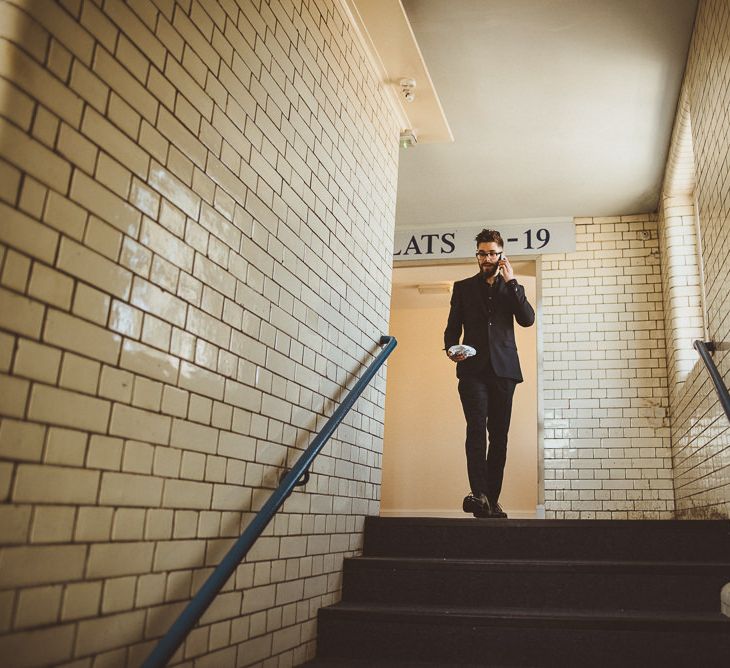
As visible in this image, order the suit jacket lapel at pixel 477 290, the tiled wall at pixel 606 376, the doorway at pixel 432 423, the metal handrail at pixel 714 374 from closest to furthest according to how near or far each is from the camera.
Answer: the metal handrail at pixel 714 374
the suit jacket lapel at pixel 477 290
the tiled wall at pixel 606 376
the doorway at pixel 432 423

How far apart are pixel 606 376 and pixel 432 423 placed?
3388mm

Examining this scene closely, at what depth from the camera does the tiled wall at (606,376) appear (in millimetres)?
6422

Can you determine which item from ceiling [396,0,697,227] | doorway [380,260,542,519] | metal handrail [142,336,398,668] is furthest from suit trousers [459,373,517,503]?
doorway [380,260,542,519]

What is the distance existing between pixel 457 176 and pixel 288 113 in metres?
3.56

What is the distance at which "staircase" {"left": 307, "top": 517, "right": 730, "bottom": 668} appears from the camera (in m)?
2.81

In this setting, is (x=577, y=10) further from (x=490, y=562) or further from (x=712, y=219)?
(x=490, y=562)

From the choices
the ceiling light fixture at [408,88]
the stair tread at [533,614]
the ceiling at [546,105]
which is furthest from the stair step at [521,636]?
the ceiling at [546,105]

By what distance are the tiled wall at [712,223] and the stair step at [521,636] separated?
108 cm

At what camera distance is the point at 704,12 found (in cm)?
395

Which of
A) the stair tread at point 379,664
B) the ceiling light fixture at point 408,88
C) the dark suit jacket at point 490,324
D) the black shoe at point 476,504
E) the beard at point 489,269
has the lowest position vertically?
the stair tread at point 379,664

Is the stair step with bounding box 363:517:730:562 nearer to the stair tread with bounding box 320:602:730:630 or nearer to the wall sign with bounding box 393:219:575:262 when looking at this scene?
the stair tread with bounding box 320:602:730:630

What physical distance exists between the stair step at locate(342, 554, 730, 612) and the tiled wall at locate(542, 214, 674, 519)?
3205mm

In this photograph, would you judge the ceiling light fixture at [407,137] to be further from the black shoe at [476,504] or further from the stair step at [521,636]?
the stair step at [521,636]

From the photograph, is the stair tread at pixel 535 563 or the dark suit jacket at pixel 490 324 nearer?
the stair tread at pixel 535 563
